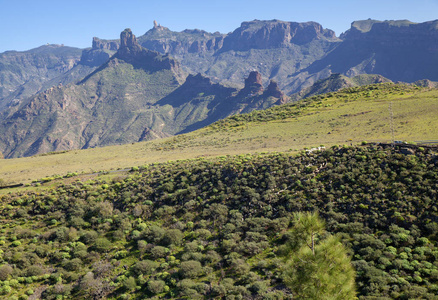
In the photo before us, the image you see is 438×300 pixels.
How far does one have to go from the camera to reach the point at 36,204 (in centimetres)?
4441

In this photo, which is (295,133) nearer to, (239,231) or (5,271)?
(239,231)

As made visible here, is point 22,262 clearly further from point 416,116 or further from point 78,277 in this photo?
point 416,116

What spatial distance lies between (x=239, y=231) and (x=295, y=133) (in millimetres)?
49427

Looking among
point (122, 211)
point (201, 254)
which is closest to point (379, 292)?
point (201, 254)

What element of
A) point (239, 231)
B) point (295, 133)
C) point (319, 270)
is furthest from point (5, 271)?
point (295, 133)

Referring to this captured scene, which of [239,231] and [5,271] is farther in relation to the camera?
[239,231]

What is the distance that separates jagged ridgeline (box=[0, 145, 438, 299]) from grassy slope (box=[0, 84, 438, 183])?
19.0 m

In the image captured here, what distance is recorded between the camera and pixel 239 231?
35.1 meters

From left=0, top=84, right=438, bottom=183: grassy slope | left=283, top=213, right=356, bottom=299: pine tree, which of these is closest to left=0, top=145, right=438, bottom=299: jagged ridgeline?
left=283, top=213, right=356, bottom=299: pine tree

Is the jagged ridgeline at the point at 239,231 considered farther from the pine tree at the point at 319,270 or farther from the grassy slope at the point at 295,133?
the grassy slope at the point at 295,133

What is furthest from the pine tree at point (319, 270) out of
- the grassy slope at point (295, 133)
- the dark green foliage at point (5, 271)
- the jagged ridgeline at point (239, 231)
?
the grassy slope at point (295, 133)

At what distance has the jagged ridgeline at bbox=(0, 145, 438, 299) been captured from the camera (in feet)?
82.1

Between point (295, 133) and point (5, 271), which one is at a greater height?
point (295, 133)

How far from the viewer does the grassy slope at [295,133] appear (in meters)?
64.2
